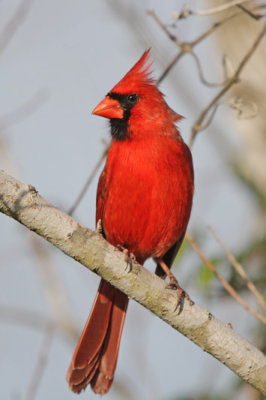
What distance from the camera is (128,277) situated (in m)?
2.58

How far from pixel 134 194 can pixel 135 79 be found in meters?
0.65

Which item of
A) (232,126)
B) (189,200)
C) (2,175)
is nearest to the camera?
(2,175)

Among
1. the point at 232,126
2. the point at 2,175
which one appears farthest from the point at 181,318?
the point at 232,126

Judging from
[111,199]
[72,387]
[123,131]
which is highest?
[123,131]

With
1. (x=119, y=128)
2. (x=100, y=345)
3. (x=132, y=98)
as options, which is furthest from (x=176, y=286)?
(x=132, y=98)

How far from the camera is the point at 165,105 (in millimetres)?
3537

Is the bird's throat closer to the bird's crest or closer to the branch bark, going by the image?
the bird's crest

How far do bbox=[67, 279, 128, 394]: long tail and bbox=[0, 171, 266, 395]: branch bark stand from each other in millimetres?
718

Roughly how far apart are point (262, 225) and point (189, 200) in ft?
3.09

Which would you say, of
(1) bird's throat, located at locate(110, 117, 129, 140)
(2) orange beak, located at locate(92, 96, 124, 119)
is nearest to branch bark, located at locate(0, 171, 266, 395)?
(1) bird's throat, located at locate(110, 117, 129, 140)

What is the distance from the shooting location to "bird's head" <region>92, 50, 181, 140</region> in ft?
11.1

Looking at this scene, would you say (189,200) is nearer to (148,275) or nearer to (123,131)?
(123,131)

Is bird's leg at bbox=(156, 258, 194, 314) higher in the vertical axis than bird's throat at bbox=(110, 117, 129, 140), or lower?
Result: lower

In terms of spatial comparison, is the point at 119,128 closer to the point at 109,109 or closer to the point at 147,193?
the point at 109,109
